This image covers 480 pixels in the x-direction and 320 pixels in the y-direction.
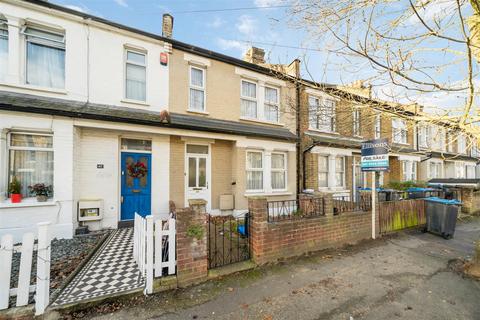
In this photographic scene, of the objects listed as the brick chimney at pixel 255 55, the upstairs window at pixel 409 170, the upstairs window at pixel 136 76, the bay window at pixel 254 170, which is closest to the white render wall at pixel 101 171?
the upstairs window at pixel 136 76

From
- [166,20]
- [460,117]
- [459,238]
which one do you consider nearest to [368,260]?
[460,117]

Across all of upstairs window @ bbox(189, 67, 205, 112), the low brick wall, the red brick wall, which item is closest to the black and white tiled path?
the red brick wall

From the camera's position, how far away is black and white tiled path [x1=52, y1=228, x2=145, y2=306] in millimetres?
3050

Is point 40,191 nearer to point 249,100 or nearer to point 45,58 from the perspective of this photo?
point 45,58

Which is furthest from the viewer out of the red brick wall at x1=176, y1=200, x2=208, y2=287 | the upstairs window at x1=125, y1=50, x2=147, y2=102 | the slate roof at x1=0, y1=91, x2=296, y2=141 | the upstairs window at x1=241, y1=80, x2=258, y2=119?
the upstairs window at x1=241, y1=80, x2=258, y2=119

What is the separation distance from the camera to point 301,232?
4.65m

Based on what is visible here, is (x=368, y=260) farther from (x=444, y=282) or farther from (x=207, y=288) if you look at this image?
(x=207, y=288)

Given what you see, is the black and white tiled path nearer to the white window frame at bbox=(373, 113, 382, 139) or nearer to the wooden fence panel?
the white window frame at bbox=(373, 113, 382, 139)

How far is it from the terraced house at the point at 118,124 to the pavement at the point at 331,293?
4.08 m

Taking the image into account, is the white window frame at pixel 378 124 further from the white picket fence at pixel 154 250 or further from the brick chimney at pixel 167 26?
the brick chimney at pixel 167 26

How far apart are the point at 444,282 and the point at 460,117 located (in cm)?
308

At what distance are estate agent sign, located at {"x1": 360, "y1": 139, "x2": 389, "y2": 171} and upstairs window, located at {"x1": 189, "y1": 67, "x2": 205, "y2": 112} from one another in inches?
236

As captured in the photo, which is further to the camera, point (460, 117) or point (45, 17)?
point (45, 17)

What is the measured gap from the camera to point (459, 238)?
20.7ft
